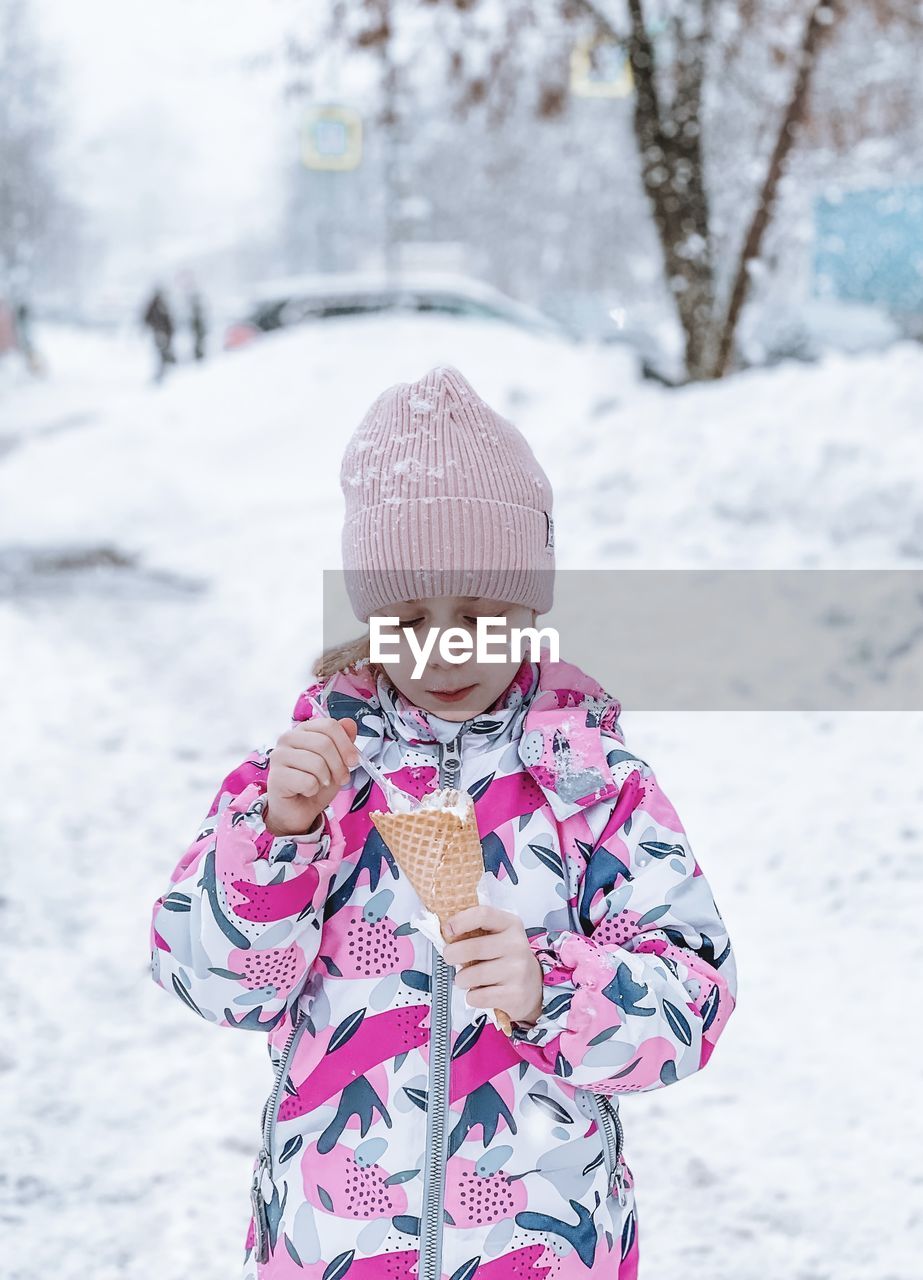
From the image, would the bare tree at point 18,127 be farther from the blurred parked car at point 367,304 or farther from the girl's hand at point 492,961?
the girl's hand at point 492,961

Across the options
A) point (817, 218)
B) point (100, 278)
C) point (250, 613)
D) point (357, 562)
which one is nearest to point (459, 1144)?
point (357, 562)

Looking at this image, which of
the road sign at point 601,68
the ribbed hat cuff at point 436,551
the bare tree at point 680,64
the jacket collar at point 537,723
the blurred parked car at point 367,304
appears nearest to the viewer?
the jacket collar at point 537,723

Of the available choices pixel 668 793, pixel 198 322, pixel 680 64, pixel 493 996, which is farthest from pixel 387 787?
pixel 198 322

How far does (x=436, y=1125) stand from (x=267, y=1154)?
10.8 inches

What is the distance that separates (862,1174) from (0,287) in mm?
34247

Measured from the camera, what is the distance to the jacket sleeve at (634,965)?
1.45 metres

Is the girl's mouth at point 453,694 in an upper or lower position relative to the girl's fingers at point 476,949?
upper

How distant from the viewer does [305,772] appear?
1478 mm

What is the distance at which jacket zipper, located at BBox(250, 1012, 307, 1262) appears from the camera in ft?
5.49

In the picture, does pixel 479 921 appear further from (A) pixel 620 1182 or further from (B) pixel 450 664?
(A) pixel 620 1182

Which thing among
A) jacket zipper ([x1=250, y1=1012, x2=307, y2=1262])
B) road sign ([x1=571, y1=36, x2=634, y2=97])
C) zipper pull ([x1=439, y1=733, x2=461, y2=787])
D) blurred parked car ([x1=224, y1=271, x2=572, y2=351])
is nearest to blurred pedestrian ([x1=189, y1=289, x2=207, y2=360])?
blurred parked car ([x1=224, y1=271, x2=572, y2=351])

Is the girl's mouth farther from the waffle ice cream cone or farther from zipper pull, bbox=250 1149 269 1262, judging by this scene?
zipper pull, bbox=250 1149 269 1262

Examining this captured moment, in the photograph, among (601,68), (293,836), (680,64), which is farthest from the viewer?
(601,68)

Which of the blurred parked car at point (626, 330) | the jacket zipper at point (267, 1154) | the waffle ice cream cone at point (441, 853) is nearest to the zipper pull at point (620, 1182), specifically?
the waffle ice cream cone at point (441, 853)
